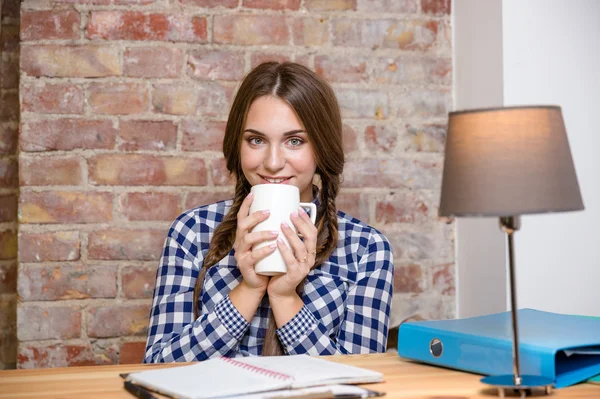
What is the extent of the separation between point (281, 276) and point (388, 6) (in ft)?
2.72

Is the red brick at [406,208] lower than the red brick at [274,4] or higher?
lower

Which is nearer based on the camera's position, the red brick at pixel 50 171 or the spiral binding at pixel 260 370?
the spiral binding at pixel 260 370

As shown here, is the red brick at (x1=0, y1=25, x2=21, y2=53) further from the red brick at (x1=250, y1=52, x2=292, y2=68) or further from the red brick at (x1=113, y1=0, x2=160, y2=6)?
the red brick at (x1=250, y1=52, x2=292, y2=68)

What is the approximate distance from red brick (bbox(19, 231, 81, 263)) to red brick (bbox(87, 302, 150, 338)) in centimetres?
13

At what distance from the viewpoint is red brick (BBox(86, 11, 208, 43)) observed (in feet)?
5.31

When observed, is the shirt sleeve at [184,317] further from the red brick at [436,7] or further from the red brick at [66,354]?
the red brick at [436,7]

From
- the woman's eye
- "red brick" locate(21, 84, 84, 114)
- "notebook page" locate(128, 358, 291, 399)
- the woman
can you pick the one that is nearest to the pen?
"notebook page" locate(128, 358, 291, 399)

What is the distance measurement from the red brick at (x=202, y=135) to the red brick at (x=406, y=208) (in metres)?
0.41

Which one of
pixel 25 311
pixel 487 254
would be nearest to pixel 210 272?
pixel 25 311

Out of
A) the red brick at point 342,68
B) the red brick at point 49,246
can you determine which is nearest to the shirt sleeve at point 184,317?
the red brick at point 49,246

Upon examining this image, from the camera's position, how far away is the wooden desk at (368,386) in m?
0.74

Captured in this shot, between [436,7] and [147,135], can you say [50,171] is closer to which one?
[147,135]

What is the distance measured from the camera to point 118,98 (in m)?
1.62

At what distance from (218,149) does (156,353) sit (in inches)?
21.3
